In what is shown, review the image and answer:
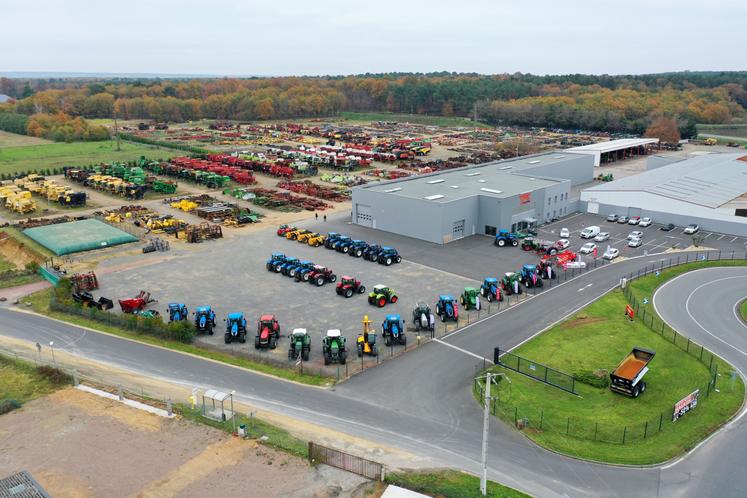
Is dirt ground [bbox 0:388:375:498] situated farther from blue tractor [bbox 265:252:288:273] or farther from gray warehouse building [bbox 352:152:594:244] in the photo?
gray warehouse building [bbox 352:152:594:244]

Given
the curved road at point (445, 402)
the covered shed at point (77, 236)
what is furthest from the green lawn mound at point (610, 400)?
the covered shed at point (77, 236)

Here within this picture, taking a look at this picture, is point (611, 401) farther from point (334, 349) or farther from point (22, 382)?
point (22, 382)

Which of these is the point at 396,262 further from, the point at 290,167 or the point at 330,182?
the point at 290,167


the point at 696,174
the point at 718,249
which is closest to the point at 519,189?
the point at 718,249

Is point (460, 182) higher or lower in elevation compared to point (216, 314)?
higher

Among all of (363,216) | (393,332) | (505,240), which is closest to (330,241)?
(363,216)

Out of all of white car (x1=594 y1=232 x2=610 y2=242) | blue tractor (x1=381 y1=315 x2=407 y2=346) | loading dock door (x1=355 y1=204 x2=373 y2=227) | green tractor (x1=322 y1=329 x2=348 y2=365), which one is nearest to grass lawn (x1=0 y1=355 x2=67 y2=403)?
green tractor (x1=322 y1=329 x2=348 y2=365)

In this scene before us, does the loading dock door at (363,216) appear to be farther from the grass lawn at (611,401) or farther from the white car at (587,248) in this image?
the grass lawn at (611,401)
